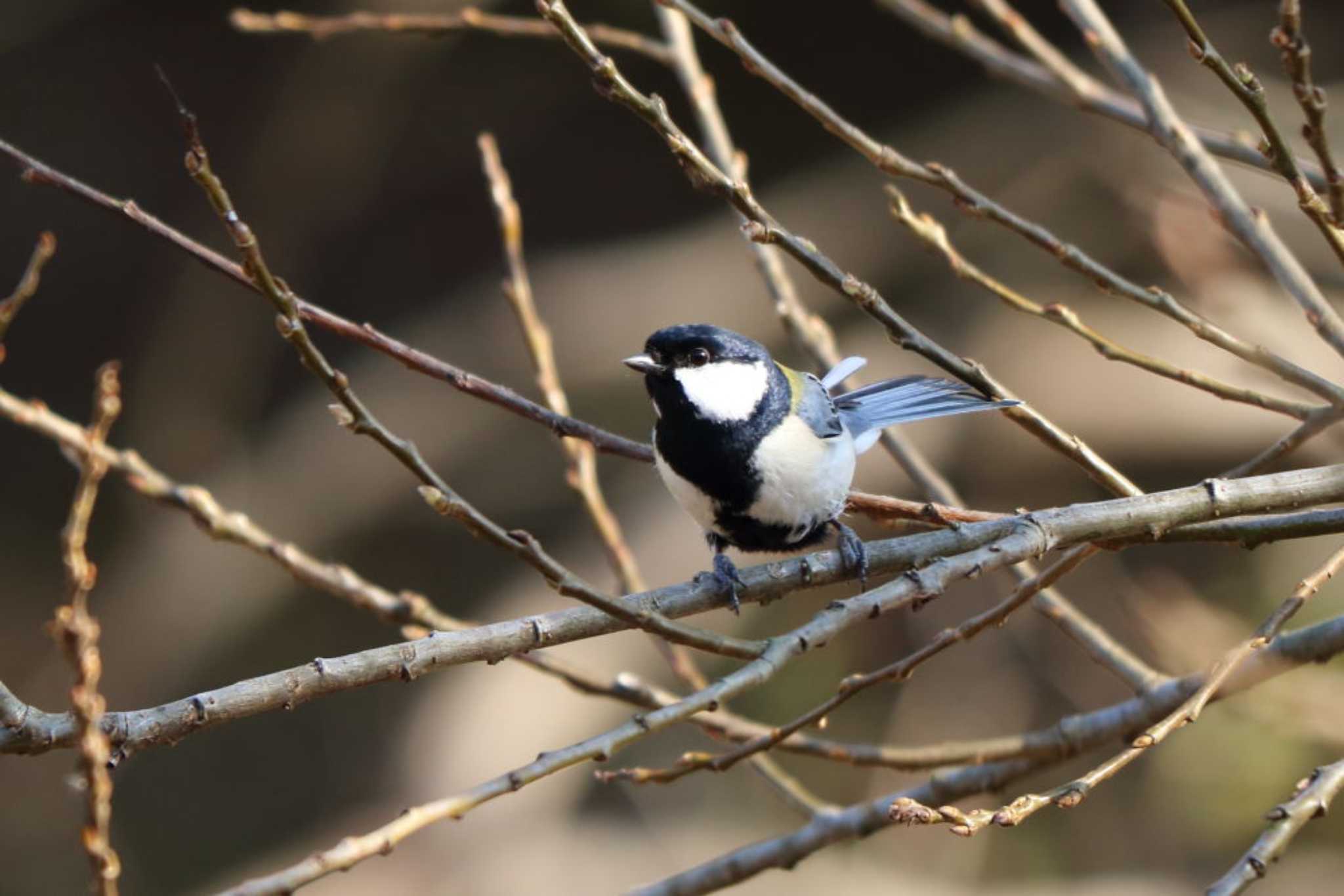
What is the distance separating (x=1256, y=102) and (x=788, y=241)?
0.53m

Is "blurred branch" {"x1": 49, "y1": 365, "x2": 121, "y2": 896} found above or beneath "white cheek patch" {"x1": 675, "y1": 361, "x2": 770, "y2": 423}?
beneath

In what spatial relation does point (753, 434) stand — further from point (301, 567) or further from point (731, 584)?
point (301, 567)

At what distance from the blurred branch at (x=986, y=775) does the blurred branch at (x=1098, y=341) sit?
348 millimetres

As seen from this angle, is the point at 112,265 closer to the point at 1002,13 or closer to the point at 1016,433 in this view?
the point at 1016,433

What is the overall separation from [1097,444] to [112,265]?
425cm

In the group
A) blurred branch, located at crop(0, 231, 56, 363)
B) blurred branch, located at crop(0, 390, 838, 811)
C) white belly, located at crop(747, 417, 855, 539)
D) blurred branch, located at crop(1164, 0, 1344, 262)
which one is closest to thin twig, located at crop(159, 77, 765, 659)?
blurred branch, located at crop(0, 390, 838, 811)

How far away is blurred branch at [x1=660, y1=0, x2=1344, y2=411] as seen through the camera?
65.1 inches

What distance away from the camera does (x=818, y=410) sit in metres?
2.53

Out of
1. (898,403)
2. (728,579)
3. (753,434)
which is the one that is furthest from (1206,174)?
(728,579)

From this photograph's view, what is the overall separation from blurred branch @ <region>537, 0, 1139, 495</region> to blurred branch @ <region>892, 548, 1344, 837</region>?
251 millimetres

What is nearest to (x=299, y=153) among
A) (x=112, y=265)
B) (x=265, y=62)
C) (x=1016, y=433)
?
(x=265, y=62)

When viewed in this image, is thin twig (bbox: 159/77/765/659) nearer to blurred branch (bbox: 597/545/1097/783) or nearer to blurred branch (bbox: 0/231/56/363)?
blurred branch (bbox: 597/545/1097/783)

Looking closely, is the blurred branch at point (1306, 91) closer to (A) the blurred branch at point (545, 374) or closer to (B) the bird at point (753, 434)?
(B) the bird at point (753, 434)

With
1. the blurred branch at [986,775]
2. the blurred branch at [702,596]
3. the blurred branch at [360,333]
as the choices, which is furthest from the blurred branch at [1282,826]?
the blurred branch at [360,333]
